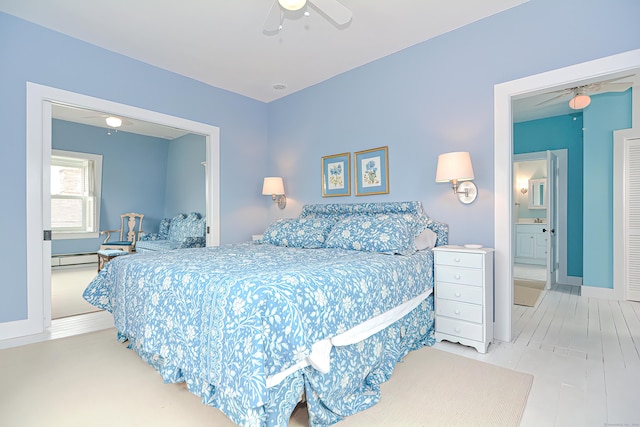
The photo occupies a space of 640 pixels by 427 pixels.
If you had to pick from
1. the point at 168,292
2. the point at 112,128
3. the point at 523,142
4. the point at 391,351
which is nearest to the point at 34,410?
the point at 168,292

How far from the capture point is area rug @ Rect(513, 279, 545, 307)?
3870mm

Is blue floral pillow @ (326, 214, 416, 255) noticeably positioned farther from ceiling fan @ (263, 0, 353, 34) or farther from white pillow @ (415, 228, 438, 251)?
ceiling fan @ (263, 0, 353, 34)

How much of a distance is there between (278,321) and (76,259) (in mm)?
5157

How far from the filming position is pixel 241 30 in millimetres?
2883

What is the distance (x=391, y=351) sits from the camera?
2146 mm

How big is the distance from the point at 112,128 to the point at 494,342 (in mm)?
5869

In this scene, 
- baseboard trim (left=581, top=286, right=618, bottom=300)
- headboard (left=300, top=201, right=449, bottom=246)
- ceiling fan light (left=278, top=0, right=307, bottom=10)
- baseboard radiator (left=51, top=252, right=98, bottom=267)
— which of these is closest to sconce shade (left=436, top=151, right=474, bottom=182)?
headboard (left=300, top=201, right=449, bottom=246)

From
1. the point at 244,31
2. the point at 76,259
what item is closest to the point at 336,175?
the point at 244,31

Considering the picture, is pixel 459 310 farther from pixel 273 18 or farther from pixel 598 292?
pixel 598 292

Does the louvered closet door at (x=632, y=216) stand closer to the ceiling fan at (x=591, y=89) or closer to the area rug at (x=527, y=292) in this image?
the ceiling fan at (x=591, y=89)

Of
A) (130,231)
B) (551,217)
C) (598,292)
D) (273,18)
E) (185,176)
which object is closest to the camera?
(273,18)

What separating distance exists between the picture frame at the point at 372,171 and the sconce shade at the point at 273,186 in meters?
1.15

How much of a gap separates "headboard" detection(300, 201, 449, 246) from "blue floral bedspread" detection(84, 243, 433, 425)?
754 mm

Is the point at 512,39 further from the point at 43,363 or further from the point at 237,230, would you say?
the point at 43,363
